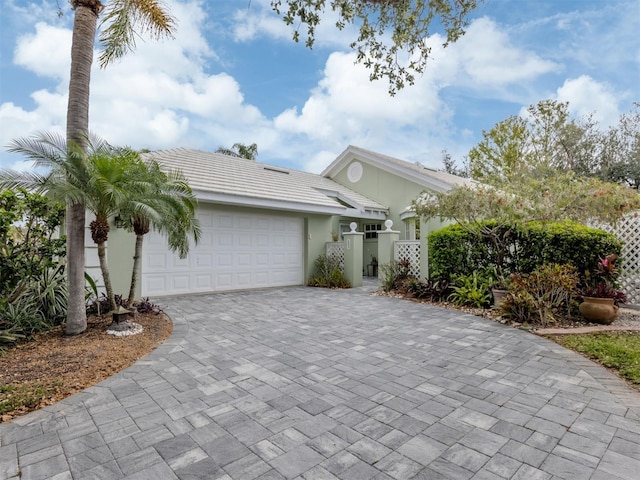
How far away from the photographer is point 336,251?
12.5 m

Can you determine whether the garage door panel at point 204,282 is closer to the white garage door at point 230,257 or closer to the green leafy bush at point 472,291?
the white garage door at point 230,257

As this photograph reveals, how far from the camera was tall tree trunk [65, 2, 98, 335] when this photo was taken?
5.39m

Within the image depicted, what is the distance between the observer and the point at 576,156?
2134 cm

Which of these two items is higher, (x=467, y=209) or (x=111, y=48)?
(x=111, y=48)

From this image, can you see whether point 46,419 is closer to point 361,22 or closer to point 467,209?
point 361,22

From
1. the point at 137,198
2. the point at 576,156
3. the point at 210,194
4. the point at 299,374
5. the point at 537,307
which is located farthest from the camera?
the point at 576,156

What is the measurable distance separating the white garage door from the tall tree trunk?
3.54m

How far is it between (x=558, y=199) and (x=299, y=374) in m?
6.57

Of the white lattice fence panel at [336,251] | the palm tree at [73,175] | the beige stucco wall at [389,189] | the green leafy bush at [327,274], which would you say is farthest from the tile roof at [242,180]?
the palm tree at [73,175]

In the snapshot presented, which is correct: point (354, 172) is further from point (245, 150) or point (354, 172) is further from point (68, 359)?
point (68, 359)

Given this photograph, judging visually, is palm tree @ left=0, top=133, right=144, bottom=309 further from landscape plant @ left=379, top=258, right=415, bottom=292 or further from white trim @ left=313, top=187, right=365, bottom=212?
white trim @ left=313, top=187, right=365, bottom=212

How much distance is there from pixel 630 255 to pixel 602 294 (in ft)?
8.72

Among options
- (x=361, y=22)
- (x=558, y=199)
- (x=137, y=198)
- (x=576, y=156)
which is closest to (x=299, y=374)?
(x=137, y=198)

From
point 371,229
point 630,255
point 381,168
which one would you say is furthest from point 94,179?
point 381,168
